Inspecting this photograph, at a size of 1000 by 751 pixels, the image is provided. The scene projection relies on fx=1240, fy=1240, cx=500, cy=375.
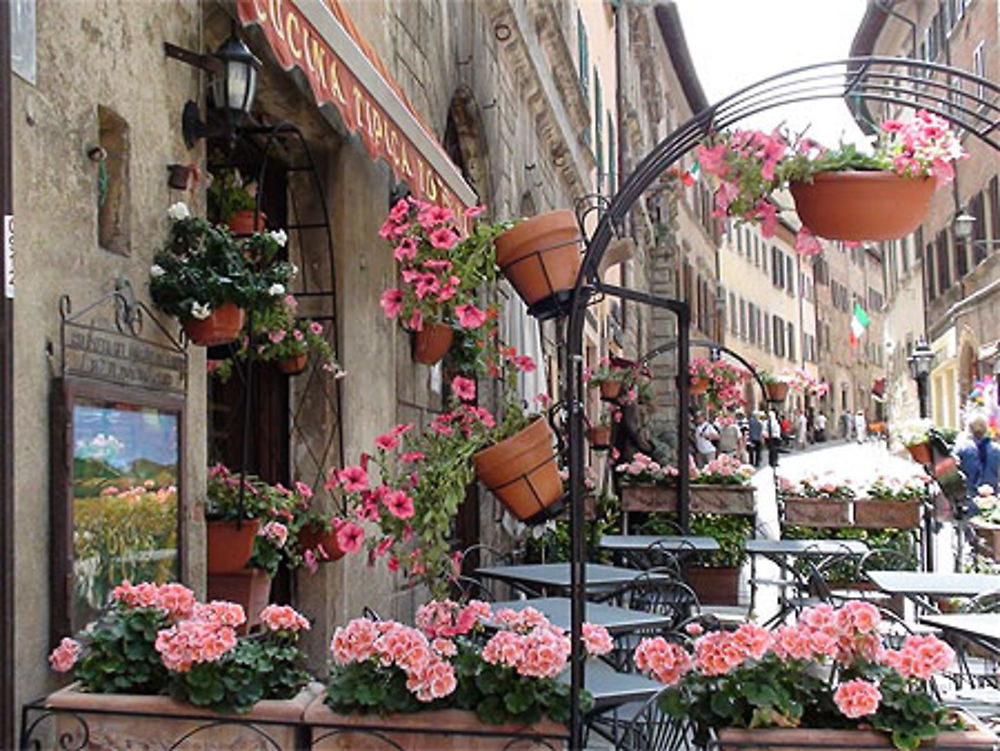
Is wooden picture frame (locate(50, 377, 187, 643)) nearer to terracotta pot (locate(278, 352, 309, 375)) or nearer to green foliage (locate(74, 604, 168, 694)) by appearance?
green foliage (locate(74, 604, 168, 694))

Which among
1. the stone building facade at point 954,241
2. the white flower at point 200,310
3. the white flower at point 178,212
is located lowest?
the white flower at point 200,310

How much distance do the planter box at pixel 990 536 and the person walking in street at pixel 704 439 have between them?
11.7 meters

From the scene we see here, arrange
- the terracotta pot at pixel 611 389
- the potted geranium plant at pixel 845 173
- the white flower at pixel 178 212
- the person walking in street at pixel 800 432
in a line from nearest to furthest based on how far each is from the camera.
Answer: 1. the potted geranium plant at pixel 845 173
2. the white flower at pixel 178 212
3. the terracotta pot at pixel 611 389
4. the person walking in street at pixel 800 432

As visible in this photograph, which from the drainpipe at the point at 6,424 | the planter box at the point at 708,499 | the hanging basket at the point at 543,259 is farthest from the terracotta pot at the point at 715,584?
the drainpipe at the point at 6,424

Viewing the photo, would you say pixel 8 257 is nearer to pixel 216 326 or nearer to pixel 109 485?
pixel 109 485

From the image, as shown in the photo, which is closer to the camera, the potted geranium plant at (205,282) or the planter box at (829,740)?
the planter box at (829,740)

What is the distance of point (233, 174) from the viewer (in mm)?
5746

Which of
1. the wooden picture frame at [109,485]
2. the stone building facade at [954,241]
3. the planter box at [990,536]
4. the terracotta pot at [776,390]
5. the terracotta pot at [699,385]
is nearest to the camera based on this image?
the wooden picture frame at [109,485]

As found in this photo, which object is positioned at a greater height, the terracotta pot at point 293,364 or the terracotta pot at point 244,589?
the terracotta pot at point 293,364

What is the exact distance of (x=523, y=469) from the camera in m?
4.94

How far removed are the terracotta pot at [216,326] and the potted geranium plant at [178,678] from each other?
3.48ft

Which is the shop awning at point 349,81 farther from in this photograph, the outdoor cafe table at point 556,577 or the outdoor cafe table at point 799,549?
the outdoor cafe table at point 799,549

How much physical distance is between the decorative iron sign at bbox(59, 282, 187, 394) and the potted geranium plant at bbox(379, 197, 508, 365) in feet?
3.79

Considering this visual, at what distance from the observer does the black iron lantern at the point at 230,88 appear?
4.29 m
